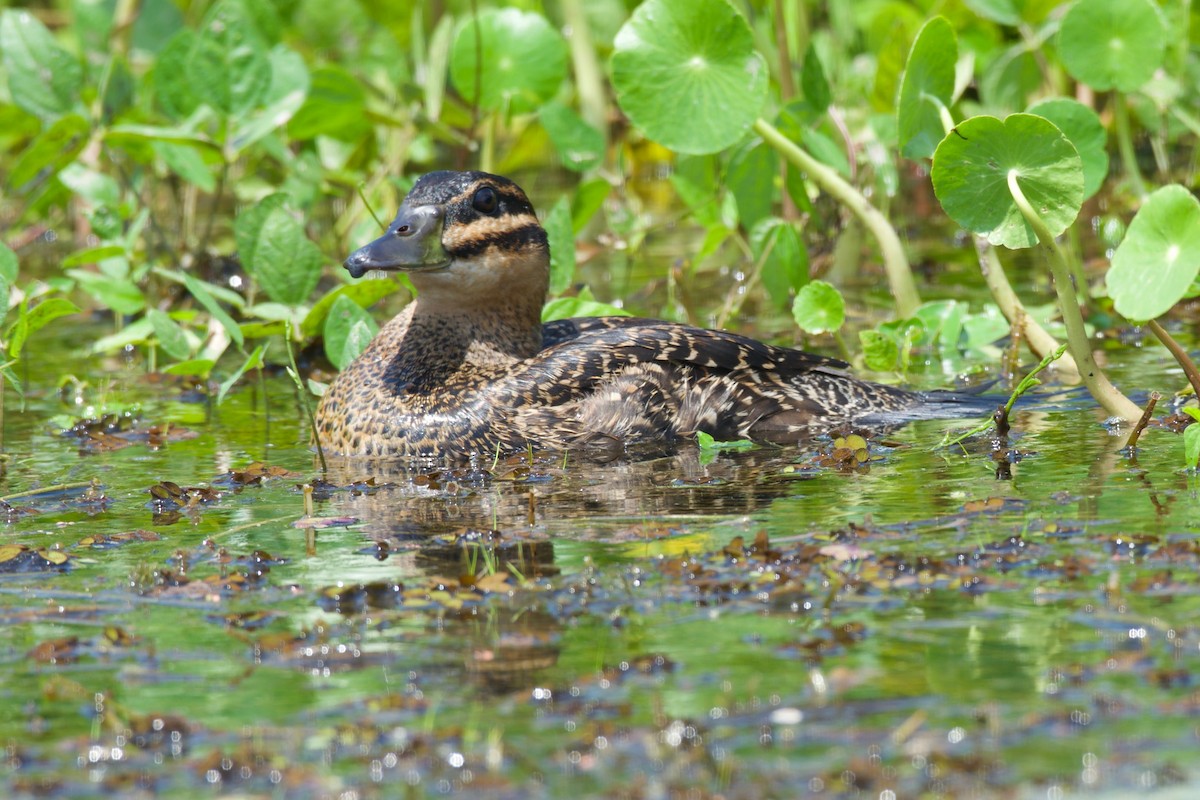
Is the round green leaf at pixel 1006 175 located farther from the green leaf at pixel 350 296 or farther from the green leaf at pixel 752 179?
the green leaf at pixel 350 296

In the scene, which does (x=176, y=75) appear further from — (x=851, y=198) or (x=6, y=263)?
(x=851, y=198)

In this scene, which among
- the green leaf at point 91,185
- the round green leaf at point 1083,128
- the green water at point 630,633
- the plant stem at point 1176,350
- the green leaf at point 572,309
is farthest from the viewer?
the green leaf at point 91,185

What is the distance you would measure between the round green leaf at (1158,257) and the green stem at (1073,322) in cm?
18

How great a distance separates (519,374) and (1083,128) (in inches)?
107

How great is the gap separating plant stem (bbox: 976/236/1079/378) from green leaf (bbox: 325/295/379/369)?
2748 mm

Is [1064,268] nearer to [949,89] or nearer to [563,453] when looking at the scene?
[949,89]

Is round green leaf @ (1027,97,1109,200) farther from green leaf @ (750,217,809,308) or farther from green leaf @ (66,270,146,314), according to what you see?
green leaf @ (66,270,146,314)

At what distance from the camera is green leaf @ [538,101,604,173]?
30.1 feet

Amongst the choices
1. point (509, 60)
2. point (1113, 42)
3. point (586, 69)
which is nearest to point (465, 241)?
point (509, 60)

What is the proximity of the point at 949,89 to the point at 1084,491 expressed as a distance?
7.07 feet

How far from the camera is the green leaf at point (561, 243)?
26.5 ft

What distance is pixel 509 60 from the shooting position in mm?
9617

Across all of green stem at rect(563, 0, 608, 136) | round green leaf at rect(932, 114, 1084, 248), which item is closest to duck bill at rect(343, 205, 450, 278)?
round green leaf at rect(932, 114, 1084, 248)

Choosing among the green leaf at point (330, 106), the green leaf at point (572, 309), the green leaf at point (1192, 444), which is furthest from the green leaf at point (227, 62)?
the green leaf at point (1192, 444)
